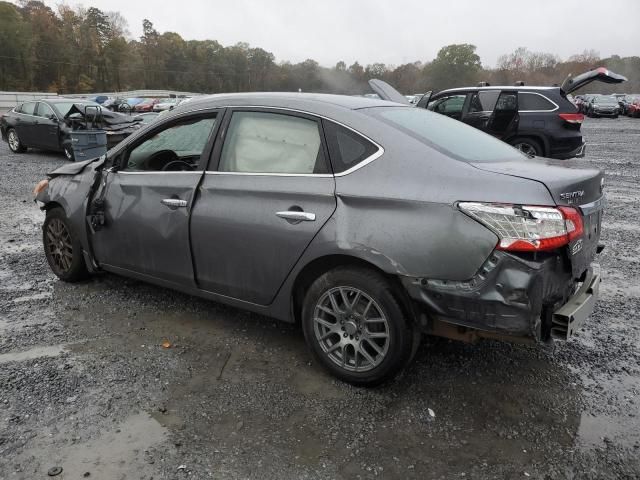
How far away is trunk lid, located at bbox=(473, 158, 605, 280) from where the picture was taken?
2604 millimetres

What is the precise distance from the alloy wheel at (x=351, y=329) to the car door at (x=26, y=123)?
13.9 meters

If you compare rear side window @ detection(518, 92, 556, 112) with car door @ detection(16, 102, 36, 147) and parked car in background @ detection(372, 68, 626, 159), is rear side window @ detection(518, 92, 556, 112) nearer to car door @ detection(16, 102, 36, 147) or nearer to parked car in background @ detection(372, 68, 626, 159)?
parked car in background @ detection(372, 68, 626, 159)

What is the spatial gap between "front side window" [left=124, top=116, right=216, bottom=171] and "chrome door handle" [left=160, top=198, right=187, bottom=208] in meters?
0.26

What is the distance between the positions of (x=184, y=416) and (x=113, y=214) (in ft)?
6.35

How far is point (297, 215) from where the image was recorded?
304 centimetres

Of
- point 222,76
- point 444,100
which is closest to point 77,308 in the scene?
point 444,100

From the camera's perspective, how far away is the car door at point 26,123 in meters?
14.2

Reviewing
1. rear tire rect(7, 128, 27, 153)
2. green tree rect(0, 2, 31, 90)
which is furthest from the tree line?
rear tire rect(7, 128, 27, 153)

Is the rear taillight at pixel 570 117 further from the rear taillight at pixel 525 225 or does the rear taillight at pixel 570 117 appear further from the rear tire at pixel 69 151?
the rear tire at pixel 69 151

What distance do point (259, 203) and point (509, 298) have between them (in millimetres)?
1579

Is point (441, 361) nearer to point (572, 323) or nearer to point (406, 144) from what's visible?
point (572, 323)

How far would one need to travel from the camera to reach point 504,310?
2.52 meters

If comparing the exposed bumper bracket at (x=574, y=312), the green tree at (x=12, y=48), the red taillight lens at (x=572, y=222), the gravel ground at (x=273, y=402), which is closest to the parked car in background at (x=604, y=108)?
the gravel ground at (x=273, y=402)

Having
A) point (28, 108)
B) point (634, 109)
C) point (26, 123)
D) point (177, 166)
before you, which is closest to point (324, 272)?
point (177, 166)
